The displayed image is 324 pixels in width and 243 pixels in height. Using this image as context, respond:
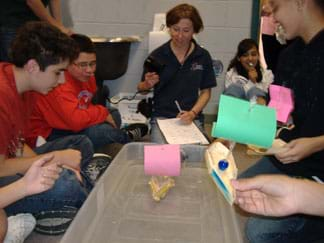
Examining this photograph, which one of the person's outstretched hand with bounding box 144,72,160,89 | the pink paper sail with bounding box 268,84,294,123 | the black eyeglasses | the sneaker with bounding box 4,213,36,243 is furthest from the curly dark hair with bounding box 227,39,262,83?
the sneaker with bounding box 4,213,36,243

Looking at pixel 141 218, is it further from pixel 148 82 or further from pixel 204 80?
pixel 204 80

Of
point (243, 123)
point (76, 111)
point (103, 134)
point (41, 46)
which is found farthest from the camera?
point (103, 134)

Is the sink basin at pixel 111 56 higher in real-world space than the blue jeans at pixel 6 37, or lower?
lower

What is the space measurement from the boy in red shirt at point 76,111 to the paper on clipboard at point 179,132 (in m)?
0.34

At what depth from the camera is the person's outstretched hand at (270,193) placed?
83 centimetres

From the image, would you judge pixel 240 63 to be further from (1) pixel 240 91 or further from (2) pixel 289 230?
(2) pixel 289 230

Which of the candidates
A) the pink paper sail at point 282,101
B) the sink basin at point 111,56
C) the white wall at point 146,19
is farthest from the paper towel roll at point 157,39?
the pink paper sail at point 282,101

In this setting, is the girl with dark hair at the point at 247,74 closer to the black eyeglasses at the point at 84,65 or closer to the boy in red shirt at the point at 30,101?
the black eyeglasses at the point at 84,65

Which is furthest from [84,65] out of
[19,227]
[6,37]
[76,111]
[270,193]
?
[270,193]

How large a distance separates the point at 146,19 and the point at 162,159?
1.93 meters

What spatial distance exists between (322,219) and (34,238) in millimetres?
1061

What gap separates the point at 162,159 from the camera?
47.9 inches

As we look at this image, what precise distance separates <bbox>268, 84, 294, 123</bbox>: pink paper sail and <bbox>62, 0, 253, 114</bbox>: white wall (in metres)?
1.59

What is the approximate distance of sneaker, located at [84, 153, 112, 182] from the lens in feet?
6.13
